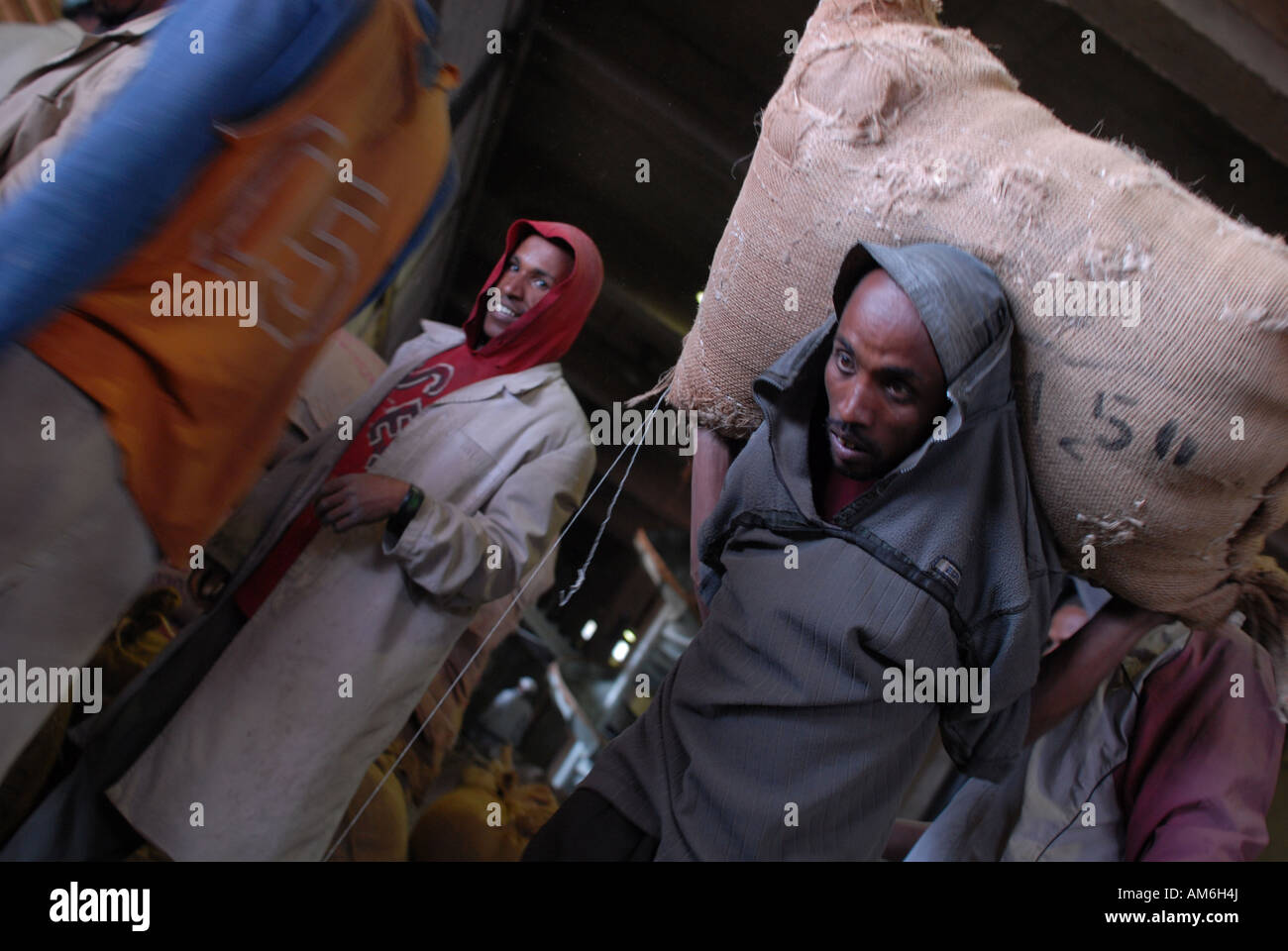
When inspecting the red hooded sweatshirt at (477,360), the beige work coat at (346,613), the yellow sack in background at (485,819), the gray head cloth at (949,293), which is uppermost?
the gray head cloth at (949,293)

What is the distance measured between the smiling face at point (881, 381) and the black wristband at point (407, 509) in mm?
422

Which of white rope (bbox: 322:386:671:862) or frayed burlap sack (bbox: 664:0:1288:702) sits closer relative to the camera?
frayed burlap sack (bbox: 664:0:1288:702)

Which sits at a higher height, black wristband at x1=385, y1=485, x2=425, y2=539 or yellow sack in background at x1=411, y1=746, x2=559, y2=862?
black wristband at x1=385, y1=485, x2=425, y2=539

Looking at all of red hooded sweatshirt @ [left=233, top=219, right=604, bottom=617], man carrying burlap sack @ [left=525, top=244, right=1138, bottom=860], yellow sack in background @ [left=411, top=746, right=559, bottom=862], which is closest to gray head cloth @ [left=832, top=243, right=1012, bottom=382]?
man carrying burlap sack @ [left=525, top=244, right=1138, bottom=860]

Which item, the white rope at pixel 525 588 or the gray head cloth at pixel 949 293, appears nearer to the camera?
the gray head cloth at pixel 949 293

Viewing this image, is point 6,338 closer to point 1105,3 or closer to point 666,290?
point 666,290

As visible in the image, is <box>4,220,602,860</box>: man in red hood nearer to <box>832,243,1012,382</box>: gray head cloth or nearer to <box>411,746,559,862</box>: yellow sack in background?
<box>411,746,559,862</box>: yellow sack in background

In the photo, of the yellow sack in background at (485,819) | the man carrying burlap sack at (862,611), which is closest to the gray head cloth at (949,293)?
the man carrying burlap sack at (862,611)

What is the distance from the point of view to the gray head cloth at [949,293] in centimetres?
86

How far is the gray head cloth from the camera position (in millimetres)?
864

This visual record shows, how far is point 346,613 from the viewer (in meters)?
0.97

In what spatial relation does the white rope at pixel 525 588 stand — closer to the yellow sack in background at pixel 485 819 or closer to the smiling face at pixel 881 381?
the yellow sack in background at pixel 485 819
